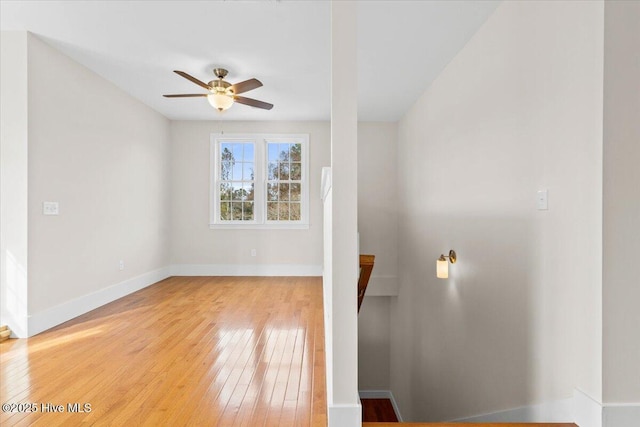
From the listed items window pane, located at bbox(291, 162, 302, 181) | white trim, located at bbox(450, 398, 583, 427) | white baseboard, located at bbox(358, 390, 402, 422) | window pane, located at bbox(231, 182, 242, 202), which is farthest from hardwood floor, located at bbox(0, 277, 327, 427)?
white baseboard, located at bbox(358, 390, 402, 422)

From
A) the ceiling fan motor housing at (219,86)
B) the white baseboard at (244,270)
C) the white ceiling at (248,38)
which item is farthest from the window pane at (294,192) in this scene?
the ceiling fan motor housing at (219,86)

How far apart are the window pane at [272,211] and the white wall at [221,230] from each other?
0.24 meters

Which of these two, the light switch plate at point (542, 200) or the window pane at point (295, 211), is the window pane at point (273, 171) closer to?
the window pane at point (295, 211)

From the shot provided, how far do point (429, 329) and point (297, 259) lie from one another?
2.51m

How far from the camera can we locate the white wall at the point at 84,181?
3.02 metres

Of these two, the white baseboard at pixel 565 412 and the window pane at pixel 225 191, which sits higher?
the window pane at pixel 225 191

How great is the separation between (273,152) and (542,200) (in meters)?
4.52

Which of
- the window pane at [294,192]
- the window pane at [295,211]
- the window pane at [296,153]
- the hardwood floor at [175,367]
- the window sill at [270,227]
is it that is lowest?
the hardwood floor at [175,367]

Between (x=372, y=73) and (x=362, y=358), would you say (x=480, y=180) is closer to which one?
(x=372, y=73)

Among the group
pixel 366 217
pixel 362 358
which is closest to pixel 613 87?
pixel 366 217

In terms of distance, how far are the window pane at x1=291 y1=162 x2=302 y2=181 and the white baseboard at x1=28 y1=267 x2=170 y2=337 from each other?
8.72 feet

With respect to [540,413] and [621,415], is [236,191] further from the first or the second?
[621,415]

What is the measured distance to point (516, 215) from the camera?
229 cm

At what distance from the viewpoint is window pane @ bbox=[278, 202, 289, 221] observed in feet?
19.3
